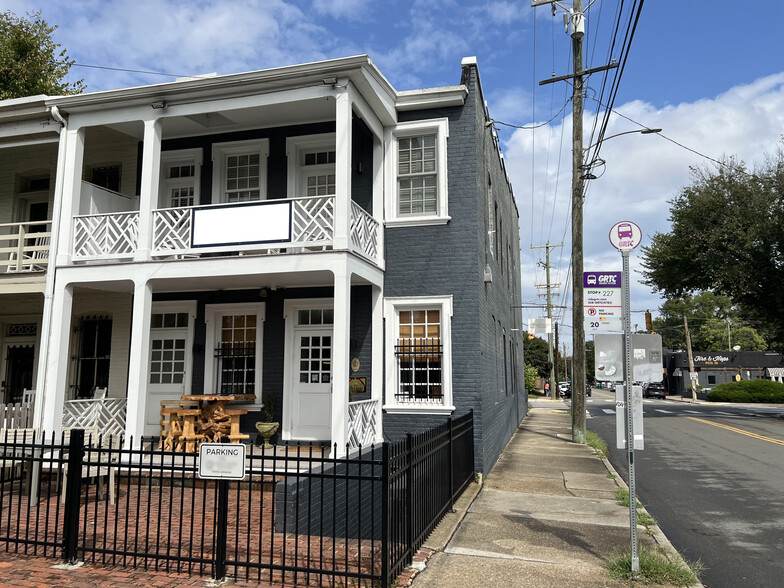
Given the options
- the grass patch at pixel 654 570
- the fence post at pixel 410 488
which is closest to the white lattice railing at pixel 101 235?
the fence post at pixel 410 488

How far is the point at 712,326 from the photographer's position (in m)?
79.8

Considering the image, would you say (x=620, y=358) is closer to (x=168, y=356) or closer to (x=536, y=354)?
(x=168, y=356)

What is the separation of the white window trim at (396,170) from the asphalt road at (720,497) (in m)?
6.27

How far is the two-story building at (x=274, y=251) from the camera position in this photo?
31.5 feet

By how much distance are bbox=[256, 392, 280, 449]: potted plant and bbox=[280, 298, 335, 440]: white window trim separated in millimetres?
237

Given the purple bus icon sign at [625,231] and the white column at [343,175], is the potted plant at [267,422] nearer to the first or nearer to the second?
the white column at [343,175]

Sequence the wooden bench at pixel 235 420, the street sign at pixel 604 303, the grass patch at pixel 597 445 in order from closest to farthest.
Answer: the street sign at pixel 604 303 → the wooden bench at pixel 235 420 → the grass patch at pixel 597 445

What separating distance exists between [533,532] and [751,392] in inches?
1846

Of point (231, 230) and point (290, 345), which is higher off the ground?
point (231, 230)

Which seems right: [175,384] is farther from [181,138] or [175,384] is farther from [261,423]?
[181,138]

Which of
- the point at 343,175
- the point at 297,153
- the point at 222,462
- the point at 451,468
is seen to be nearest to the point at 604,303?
the point at 451,468

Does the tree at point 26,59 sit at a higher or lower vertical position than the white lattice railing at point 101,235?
higher

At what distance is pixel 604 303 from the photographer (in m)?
6.16

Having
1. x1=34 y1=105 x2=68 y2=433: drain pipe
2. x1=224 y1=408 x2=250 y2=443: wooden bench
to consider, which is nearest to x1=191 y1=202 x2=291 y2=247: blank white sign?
x1=34 y1=105 x2=68 y2=433: drain pipe
